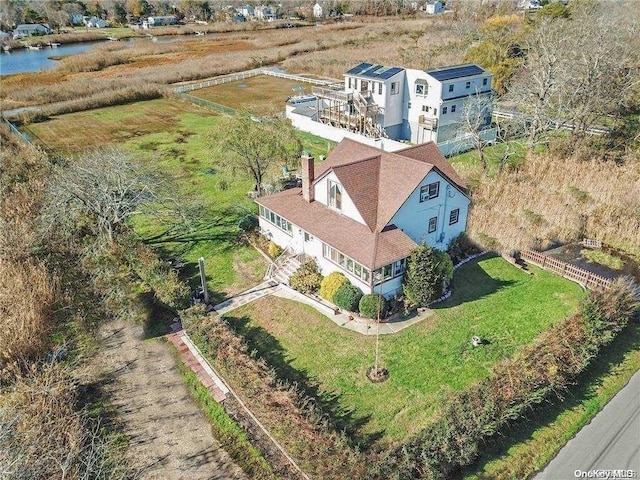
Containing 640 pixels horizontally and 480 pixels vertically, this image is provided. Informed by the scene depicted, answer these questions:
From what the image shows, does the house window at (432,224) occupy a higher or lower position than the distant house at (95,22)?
lower

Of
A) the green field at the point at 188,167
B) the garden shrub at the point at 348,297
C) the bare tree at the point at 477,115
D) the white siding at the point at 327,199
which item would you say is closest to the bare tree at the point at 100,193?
the green field at the point at 188,167

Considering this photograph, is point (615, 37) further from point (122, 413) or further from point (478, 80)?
point (122, 413)

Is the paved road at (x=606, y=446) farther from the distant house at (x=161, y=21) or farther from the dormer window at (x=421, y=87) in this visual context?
the distant house at (x=161, y=21)

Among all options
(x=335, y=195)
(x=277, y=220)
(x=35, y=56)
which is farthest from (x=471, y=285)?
(x=35, y=56)

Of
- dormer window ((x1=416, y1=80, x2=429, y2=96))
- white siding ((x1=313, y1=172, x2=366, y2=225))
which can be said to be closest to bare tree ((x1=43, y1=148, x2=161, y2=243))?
white siding ((x1=313, y1=172, x2=366, y2=225))

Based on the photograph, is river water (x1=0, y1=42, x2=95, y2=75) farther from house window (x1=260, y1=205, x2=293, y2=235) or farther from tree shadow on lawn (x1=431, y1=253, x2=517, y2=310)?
tree shadow on lawn (x1=431, y1=253, x2=517, y2=310)

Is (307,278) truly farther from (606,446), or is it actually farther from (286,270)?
(606,446)
